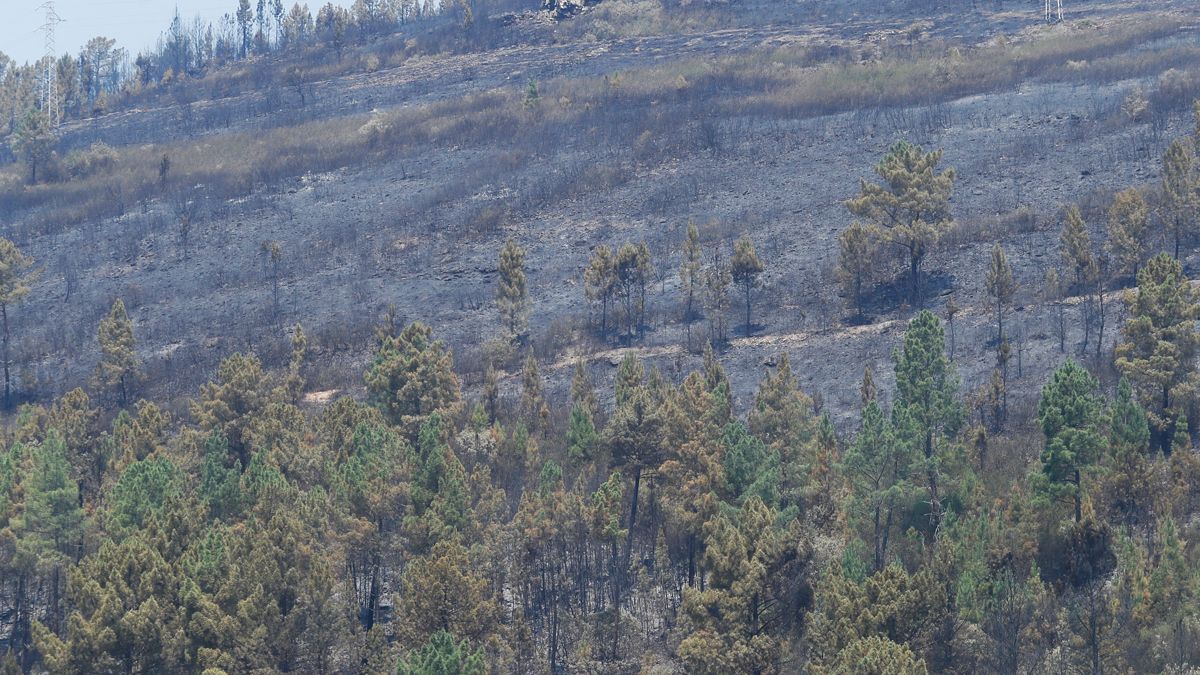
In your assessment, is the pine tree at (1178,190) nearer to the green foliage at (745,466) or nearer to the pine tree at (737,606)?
the green foliage at (745,466)

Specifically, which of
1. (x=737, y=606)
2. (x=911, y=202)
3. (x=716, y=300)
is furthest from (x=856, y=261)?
(x=737, y=606)

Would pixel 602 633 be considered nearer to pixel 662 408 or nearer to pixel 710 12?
pixel 662 408

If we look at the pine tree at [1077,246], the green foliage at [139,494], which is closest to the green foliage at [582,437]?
the green foliage at [139,494]

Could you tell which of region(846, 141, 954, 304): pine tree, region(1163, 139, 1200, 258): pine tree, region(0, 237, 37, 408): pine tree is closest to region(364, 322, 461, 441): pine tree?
region(846, 141, 954, 304): pine tree

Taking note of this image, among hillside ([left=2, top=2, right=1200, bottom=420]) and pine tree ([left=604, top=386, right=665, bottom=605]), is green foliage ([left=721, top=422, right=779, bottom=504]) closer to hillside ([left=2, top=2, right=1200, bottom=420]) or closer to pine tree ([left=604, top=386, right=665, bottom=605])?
pine tree ([left=604, top=386, right=665, bottom=605])

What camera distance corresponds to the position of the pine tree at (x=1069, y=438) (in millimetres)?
61406

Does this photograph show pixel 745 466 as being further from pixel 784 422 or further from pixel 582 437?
pixel 582 437

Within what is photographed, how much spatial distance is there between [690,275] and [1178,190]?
106ft

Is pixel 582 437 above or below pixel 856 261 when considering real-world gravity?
below

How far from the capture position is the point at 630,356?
273 ft

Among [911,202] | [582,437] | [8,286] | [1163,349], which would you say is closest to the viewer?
[1163,349]

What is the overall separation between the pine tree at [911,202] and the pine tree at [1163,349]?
29106 mm

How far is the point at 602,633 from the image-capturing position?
63.5 meters

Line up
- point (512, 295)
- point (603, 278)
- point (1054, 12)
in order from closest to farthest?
point (512, 295), point (603, 278), point (1054, 12)
